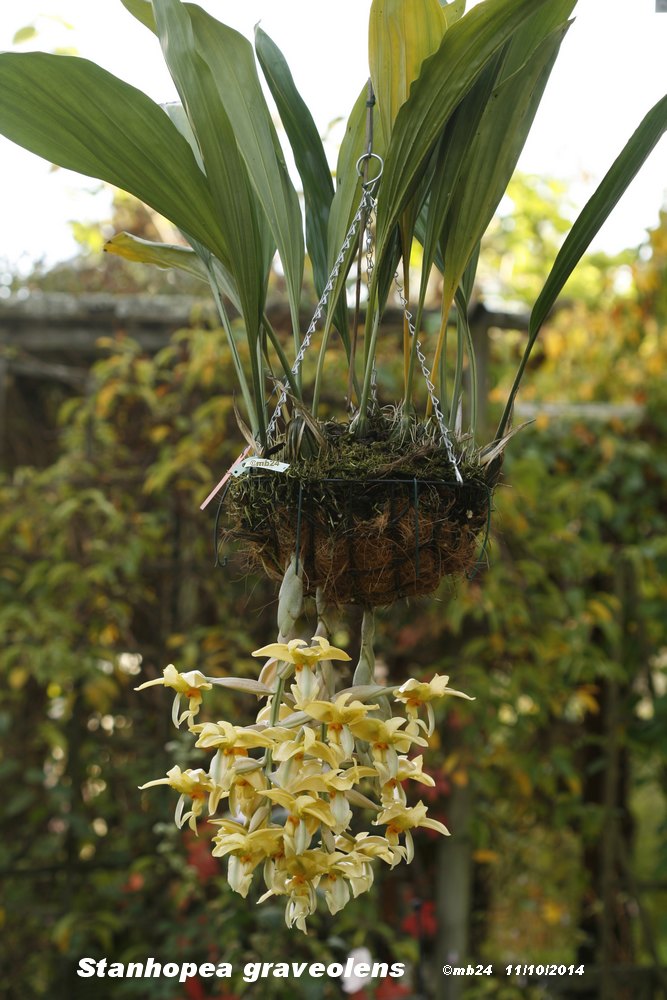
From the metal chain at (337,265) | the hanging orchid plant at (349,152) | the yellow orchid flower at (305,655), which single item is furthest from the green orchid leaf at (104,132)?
the yellow orchid flower at (305,655)

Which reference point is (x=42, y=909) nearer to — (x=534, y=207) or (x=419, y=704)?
(x=419, y=704)

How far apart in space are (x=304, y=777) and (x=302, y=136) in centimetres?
73

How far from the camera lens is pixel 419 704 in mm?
960

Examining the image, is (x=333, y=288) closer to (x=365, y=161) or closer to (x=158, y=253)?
(x=365, y=161)

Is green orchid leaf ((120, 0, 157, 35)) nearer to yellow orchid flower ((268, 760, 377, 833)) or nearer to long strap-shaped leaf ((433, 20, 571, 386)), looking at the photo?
long strap-shaped leaf ((433, 20, 571, 386))

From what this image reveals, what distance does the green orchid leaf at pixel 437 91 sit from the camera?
87cm

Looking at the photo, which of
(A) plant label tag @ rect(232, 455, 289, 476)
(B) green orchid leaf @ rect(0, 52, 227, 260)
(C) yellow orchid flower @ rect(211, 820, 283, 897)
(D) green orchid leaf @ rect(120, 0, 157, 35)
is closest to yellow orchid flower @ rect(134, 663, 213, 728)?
(C) yellow orchid flower @ rect(211, 820, 283, 897)

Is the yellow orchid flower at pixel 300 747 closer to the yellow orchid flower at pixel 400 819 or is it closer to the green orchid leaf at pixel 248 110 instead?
the yellow orchid flower at pixel 400 819

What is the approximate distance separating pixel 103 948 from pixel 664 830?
1.56 m

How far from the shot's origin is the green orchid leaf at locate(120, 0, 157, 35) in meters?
1.08

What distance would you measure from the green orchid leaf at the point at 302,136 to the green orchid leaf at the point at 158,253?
171 mm

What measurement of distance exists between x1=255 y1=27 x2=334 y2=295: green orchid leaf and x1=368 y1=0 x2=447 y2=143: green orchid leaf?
137 millimetres

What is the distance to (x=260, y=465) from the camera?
3.22 feet

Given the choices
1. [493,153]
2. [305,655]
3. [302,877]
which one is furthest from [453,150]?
[302,877]
